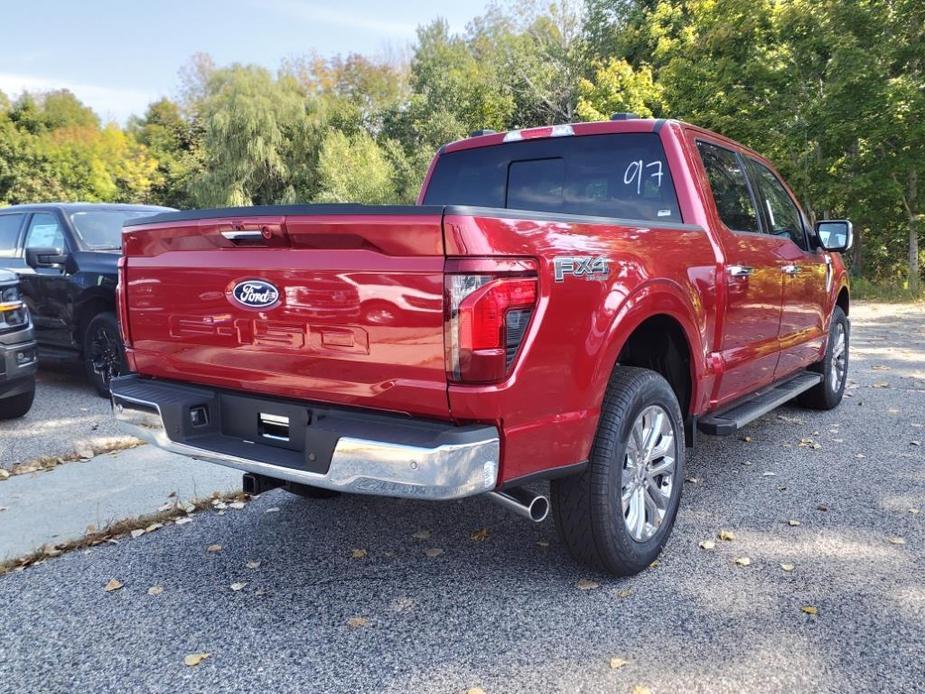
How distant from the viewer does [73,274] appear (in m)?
6.98

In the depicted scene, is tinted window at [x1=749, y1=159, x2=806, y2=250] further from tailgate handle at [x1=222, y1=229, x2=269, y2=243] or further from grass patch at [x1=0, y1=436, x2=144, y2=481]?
grass patch at [x1=0, y1=436, x2=144, y2=481]

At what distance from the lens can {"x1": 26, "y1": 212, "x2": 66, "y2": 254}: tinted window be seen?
7.27m

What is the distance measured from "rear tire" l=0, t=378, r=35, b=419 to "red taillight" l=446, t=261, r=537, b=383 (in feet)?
16.7

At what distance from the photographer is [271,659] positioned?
2.58 m

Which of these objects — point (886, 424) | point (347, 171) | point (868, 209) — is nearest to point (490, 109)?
point (347, 171)

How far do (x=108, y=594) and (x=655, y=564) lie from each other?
2377 millimetres

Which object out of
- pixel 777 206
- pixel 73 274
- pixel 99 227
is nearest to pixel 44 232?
pixel 99 227

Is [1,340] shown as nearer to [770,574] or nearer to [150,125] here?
[770,574]

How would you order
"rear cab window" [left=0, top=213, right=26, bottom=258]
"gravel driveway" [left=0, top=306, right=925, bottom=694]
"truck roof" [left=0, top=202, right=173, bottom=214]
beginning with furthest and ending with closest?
"rear cab window" [left=0, top=213, right=26, bottom=258]
"truck roof" [left=0, top=202, right=173, bottom=214]
"gravel driveway" [left=0, top=306, right=925, bottom=694]

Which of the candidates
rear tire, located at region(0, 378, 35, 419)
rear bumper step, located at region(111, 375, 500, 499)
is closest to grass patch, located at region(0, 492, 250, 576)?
rear bumper step, located at region(111, 375, 500, 499)

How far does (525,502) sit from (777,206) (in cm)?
342

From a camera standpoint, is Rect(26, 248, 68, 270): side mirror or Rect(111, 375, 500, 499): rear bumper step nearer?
Rect(111, 375, 500, 499): rear bumper step

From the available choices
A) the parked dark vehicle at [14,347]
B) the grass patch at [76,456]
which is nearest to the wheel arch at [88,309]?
the parked dark vehicle at [14,347]

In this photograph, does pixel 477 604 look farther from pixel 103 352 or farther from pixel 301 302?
pixel 103 352
